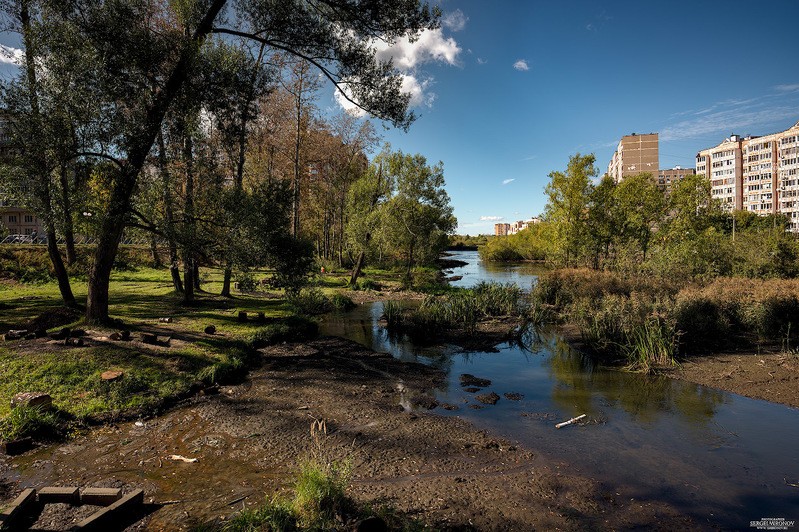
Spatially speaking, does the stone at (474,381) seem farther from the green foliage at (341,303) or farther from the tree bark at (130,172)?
the green foliage at (341,303)

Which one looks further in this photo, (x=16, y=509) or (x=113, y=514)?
(x=113, y=514)

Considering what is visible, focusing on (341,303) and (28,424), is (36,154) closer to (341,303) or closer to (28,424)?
(28,424)

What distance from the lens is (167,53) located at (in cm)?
1055

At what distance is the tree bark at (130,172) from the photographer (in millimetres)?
10188

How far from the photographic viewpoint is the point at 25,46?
438 inches

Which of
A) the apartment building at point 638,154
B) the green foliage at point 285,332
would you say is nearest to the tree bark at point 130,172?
the green foliage at point 285,332

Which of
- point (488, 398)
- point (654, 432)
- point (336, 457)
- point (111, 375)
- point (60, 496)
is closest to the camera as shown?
point (60, 496)

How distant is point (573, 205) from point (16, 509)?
111ft

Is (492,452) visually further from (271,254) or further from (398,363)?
(271,254)

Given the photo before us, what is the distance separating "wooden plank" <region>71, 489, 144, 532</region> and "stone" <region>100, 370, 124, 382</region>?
4.21 m

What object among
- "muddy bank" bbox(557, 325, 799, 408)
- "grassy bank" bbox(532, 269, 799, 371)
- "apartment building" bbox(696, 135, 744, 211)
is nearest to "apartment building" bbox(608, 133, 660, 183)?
"apartment building" bbox(696, 135, 744, 211)

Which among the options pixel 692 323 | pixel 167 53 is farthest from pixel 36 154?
pixel 692 323

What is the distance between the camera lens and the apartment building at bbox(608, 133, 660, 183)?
286 ft

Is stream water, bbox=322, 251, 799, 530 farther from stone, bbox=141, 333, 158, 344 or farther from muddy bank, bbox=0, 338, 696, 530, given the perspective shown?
stone, bbox=141, 333, 158, 344
